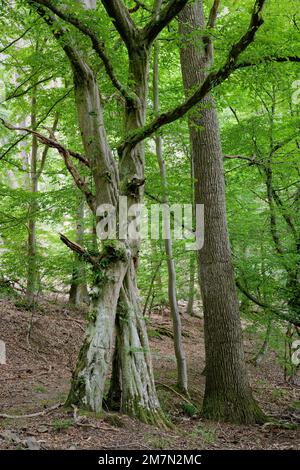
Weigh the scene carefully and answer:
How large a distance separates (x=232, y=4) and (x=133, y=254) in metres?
4.90

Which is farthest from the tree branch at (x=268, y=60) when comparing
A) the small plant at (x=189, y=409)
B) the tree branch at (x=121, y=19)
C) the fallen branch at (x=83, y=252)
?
the small plant at (x=189, y=409)

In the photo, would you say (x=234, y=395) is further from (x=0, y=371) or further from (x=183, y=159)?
(x=183, y=159)

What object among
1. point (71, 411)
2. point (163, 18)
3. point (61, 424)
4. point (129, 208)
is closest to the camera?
point (61, 424)

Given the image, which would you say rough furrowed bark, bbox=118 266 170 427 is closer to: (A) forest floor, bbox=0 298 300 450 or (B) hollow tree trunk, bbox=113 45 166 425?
(B) hollow tree trunk, bbox=113 45 166 425

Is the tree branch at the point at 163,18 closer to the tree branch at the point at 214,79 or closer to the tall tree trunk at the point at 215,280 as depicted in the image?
the tall tree trunk at the point at 215,280

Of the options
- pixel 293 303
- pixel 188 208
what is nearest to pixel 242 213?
pixel 188 208

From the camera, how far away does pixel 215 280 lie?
6.90 metres

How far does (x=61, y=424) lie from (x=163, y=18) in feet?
16.3

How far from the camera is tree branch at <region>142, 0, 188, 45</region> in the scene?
5.07m

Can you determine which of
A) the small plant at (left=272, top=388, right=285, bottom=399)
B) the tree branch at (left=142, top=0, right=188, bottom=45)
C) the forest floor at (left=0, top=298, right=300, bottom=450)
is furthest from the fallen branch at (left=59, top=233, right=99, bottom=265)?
the small plant at (left=272, top=388, right=285, bottom=399)

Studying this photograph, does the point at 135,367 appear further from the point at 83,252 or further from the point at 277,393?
the point at 277,393

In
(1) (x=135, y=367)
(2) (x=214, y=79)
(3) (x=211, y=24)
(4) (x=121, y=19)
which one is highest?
(3) (x=211, y=24)

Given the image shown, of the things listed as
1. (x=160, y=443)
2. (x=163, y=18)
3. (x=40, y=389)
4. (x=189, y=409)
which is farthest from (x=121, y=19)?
(x=189, y=409)

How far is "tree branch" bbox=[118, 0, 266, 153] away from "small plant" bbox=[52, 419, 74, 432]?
3560mm
